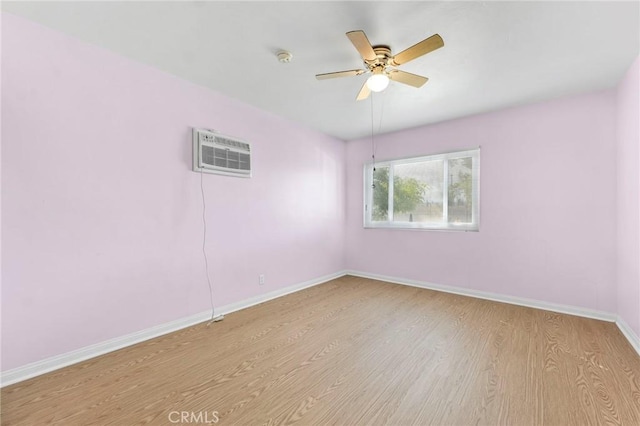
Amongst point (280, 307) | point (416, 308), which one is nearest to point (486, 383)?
point (416, 308)

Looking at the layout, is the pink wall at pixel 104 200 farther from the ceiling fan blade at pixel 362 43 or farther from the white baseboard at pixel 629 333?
the white baseboard at pixel 629 333

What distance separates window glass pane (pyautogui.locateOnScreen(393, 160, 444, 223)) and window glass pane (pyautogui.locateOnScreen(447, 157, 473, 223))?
15 cm

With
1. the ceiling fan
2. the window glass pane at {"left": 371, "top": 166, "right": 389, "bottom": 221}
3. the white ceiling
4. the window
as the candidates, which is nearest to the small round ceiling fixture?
the white ceiling

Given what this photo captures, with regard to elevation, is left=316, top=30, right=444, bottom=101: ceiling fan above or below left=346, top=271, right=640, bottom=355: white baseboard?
above

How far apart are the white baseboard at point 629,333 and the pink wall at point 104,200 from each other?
11.9ft

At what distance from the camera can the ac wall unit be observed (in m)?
2.83

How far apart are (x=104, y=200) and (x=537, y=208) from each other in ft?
14.7

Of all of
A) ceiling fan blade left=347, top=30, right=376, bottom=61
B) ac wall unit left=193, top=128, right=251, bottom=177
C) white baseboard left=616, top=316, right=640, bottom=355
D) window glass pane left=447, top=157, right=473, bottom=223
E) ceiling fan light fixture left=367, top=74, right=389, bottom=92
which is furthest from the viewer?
window glass pane left=447, top=157, right=473, bottom=223

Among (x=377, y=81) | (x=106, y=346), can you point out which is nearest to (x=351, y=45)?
(x=377, y=81)

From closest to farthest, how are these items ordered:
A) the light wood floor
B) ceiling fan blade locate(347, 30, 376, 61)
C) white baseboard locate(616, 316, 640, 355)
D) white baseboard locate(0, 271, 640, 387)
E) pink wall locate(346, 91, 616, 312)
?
the light wood floor < ceiling fan blade locate(347, 30, 376, 61) < white baseboard locate(0, 271, 640, 387) < white baseboard locate(616, 316, 640, 355) < pink wall locate(346, 91, 616, 312)

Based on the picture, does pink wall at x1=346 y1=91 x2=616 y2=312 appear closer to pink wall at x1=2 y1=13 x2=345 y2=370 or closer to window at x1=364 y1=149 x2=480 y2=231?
window at x1=364 y1=149 x2=480 y2=231

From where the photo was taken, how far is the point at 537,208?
10.8 ft

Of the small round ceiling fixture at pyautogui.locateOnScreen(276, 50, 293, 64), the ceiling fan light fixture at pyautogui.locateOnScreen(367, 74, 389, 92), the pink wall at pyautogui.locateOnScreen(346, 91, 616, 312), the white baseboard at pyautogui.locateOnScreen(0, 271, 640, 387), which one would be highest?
the small round ceiling fixture at pyautogui.locateOnScreen(276, 50, 293, 64)

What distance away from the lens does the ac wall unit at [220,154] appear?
283 cm
